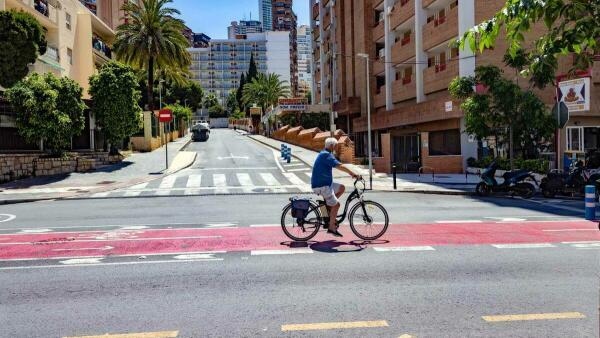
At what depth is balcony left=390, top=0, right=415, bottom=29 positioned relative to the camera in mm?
40656

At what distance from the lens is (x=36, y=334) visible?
205 inches

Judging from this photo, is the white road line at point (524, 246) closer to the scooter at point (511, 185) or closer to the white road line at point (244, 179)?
the scooter at point (511, 185)

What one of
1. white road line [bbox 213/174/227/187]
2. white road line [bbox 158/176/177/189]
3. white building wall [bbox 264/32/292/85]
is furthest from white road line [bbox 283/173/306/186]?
white building wall [bbox 264/32/292/85]

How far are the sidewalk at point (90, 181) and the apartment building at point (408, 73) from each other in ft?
45.1

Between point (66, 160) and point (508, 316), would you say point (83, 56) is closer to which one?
point (66, 160)

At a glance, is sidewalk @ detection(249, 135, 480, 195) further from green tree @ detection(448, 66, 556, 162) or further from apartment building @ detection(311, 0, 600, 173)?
green tree @ detection(448, 66, 556, 162)

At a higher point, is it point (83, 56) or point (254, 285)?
point (83, 56)

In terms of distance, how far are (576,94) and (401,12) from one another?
1017 inches

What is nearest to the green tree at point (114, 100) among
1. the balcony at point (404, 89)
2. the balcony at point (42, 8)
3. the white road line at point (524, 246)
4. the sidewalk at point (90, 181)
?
the sidewalk at point (90, 181)

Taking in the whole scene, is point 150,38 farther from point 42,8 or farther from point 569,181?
point 569,181

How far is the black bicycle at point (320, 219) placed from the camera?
9828 millimetres

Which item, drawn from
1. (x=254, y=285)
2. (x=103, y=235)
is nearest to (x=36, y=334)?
(x=254, y=285)

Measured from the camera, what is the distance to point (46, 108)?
27.0 metres

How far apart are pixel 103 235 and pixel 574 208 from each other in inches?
506
